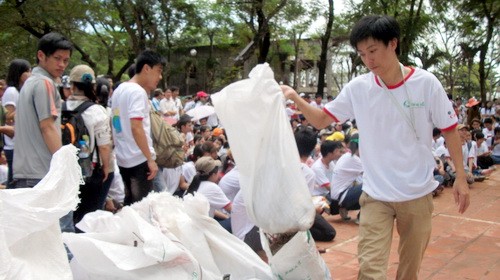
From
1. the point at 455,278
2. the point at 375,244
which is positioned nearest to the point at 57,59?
the point at 375,244

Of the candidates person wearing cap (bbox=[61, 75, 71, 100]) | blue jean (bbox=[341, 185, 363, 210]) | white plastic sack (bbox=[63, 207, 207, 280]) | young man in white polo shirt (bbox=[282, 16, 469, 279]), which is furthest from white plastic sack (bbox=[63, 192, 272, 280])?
blue jean (bbox=[341, 185, 363, 210])

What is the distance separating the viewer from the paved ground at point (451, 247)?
396 cm

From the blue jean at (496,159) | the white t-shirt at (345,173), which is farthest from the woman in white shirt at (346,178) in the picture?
the blue jean at (496,159)

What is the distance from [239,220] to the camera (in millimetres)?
4398

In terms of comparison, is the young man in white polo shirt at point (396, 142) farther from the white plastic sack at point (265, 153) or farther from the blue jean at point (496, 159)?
the blue jean at point (496, 159)

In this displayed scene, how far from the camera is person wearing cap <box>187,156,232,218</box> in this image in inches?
179

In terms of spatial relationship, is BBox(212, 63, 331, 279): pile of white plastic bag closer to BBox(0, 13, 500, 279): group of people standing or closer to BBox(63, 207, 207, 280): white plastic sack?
BBox(0, 13, 500, 279): group of people standing

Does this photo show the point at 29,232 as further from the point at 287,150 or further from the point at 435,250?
the point at 435,250

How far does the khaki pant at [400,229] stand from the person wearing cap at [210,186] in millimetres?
1977

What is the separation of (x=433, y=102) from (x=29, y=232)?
6.54 feet

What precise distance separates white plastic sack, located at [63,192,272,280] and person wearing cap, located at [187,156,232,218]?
1.63 m

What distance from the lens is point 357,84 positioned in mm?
2855

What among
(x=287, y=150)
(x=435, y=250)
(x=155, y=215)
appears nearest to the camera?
(x=287, y=150)

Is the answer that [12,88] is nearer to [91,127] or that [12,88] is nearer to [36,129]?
[91,127]
